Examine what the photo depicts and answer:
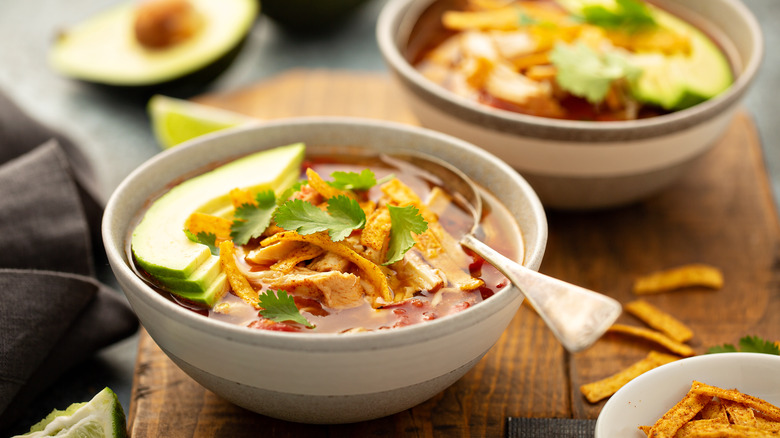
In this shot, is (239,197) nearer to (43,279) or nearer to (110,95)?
(43,279)

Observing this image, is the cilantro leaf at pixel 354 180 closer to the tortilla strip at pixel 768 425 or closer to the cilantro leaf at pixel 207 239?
the cilantro leaf at pixel 207 239

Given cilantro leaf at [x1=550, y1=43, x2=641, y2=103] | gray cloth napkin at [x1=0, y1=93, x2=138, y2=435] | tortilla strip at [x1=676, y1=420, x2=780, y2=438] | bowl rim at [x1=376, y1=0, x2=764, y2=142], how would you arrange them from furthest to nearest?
1. cilantro leaf at [x1=550, y1=43, x2=641, y2=103]
2. bowl rim at [x1=376, y1=0, x2=764, y2=142]
3. gray cloth napkin at [x1=0, y1=93, x2=138, y2=435]
4. tortilla strip at [x1=676, y1=420, x2=780, y2=438]

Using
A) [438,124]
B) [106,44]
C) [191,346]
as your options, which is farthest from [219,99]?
[191,346]

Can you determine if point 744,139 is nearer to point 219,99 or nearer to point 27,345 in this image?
point 219,99

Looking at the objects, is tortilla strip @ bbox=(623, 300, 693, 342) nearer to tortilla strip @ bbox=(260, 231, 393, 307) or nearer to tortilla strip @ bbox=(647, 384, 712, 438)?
tortilla strip @ bbox=(647, 384, 712, 438)

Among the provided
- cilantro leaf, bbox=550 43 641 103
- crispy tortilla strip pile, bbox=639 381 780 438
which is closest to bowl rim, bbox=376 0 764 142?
cilantro leaf, bbox=550 43 641 103

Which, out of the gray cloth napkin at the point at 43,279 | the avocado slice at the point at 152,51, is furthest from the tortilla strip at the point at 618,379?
the avocado slice at the point at 152,51

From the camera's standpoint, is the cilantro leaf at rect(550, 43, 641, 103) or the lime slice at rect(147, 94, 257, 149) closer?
the cilantro leaf at rect(550, 43, 641, 103)
